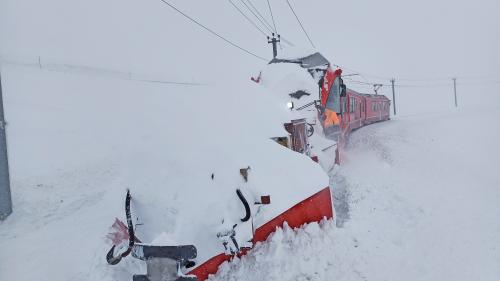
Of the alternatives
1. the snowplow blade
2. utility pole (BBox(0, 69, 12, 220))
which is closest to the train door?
the snowplow blade

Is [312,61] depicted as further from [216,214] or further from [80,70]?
[80,70]

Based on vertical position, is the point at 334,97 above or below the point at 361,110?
above

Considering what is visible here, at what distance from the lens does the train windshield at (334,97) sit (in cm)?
1104

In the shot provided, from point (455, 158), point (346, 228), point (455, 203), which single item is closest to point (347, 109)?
point (455, 158)

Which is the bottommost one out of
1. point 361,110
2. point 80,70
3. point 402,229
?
point 402,229

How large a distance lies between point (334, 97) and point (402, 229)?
6.40m

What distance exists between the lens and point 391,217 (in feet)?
19.8

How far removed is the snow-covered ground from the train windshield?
1.75 meters

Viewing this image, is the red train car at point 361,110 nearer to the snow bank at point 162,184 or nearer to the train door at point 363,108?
Result: the train door at point 363,108

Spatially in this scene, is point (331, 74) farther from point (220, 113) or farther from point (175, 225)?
point (175, 225)

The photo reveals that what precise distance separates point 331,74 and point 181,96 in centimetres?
721

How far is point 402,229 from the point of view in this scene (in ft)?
18.2

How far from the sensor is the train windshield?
36.2ft

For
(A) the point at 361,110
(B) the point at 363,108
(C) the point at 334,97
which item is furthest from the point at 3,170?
(B) the point at 363,108
